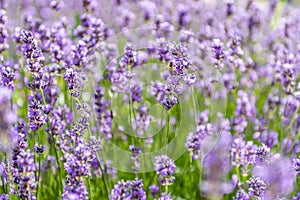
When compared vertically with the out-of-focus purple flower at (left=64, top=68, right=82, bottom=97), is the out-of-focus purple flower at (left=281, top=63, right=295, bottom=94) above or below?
above

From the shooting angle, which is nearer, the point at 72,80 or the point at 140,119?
the point at 72,80

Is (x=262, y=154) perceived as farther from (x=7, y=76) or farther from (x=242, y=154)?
(x=7, y=76)

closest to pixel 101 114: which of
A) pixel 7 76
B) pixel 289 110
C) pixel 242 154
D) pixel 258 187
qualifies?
pixel 7 76

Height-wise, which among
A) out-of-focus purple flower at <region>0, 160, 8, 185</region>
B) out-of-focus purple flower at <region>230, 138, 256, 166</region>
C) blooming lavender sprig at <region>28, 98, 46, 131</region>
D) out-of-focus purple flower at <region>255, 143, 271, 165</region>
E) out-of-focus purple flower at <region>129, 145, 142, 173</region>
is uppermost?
blooming lavender sprig at <region>28, 98, 46, 131</region>

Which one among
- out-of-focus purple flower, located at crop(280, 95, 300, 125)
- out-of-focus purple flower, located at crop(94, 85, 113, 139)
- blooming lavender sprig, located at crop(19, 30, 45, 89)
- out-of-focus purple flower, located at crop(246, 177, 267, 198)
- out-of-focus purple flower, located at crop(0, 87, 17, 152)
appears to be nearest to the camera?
out-of-focus purple flower, located at crop(0, 87, 17, 152)

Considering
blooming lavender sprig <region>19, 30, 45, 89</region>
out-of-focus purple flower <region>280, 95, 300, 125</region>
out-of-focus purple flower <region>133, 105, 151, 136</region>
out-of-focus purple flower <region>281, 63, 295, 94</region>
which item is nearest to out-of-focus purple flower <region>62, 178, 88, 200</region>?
blooming lavender sprig <region>19, 30, 45, 89</region>

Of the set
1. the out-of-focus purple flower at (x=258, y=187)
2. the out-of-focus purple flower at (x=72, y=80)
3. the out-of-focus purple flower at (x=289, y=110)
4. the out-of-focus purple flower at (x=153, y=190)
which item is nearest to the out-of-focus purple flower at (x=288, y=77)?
the out-of-focus purple flower at (x=289, y=110)

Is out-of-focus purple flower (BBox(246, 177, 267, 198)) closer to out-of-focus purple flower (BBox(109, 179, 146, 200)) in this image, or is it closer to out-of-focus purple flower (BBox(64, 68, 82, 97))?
out-of-focus purple flower (BBox(109, 179, 146, 200))

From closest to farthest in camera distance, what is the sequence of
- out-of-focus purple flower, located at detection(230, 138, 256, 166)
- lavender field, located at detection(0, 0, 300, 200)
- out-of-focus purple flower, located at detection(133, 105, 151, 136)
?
lavender field, located at detection(0, 0, 300, 200), out-of-focus purple flower, located at detection(230, 138, 256, 166), out-of-focus purple flower, located at detection(133, 105, 151, 136)

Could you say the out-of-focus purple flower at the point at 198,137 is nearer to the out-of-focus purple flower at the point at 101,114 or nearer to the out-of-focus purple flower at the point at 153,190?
the out-of-focus purple flower at the point at 153,190
